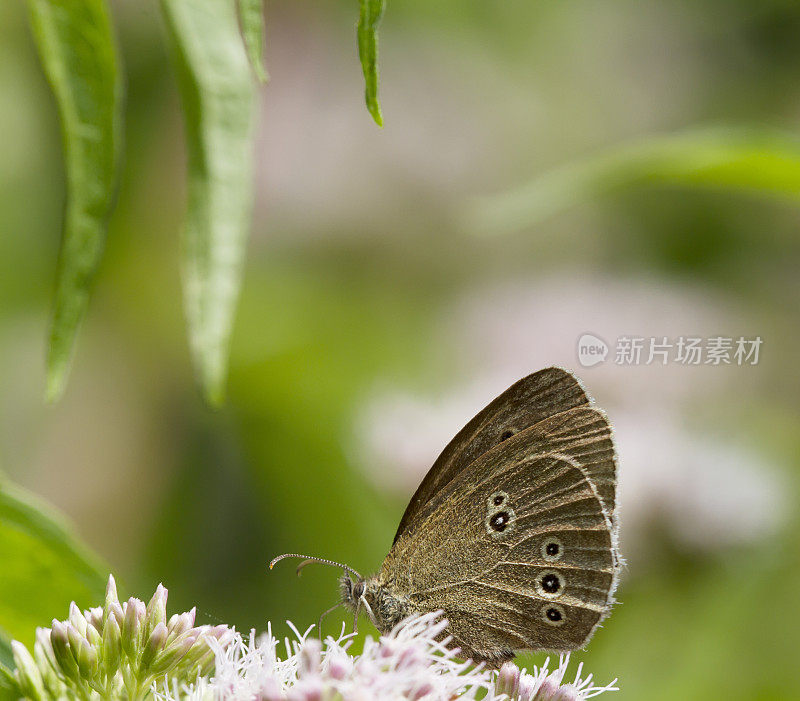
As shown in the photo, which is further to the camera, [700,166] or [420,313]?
[420,313]

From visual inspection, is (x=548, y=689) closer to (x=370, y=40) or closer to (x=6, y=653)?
(x=6, y=653)

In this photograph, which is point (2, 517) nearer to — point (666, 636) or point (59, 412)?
point (666, 636)

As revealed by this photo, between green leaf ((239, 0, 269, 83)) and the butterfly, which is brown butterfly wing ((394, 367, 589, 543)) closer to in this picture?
the butterfly

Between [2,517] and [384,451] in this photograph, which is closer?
[2,517]

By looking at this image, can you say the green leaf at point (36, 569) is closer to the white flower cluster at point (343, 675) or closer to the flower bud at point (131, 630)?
the flower bud at point (131, 630)

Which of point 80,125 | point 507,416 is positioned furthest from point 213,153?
point 507,416

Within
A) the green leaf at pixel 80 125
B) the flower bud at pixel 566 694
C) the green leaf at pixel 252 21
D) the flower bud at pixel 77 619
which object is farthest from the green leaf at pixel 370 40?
the flower bud at pixel 566 694

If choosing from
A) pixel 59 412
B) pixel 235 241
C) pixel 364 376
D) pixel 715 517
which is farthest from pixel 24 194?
pixel 235 241
